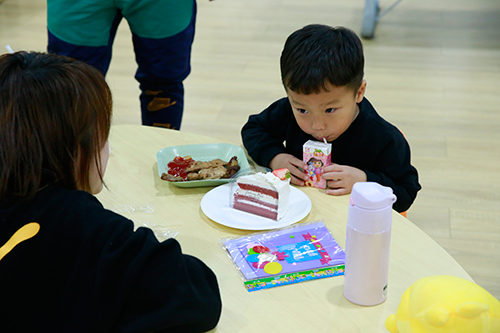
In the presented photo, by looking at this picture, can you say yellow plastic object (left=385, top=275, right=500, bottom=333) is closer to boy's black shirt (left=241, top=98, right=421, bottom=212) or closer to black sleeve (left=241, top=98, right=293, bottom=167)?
boy's black shirt (left=241, top=98, right=421, bottom=212)

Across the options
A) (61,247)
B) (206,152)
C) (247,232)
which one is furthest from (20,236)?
(206,152)

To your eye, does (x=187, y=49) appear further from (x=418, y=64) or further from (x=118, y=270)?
(x=418, y=64)

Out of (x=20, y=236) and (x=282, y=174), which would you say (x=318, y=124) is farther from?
(x=20, y=236)

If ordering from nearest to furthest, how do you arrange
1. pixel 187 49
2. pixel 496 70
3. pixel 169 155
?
pixel 169 155, pixel 187 49, pixel 496 70

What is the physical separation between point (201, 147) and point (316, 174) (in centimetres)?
33

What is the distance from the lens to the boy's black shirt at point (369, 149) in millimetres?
1342

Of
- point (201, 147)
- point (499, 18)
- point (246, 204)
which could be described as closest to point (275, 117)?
point (201, 147)

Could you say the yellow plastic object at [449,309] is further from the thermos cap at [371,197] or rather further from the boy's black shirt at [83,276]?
the boy's black shirt at [83,276]

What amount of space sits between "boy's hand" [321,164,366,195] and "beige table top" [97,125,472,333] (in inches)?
0.8

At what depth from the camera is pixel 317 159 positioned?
1.23m

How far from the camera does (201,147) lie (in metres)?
1.41

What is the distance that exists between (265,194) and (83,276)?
1.53ft

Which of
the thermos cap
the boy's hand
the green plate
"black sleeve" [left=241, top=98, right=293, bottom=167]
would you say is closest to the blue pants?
"black sleeve" [left=241, top=98, right=293, bottom=167]

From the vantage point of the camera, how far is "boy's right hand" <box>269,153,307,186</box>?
4.18 ft
